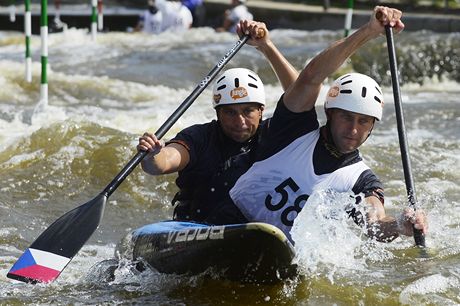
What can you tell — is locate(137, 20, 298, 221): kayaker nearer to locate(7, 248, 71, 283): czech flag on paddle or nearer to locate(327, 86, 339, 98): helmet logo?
locate(327, 86, 339, 98): helmet logo

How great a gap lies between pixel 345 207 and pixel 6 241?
2.66m

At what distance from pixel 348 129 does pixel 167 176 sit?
376 centimetres

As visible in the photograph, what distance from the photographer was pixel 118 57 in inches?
632

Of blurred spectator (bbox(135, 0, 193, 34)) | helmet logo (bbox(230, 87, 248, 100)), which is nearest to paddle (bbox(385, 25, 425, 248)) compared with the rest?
helmet logo (bbox(230, 87, 248, 100))

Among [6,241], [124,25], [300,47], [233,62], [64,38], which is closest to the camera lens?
[6,241]

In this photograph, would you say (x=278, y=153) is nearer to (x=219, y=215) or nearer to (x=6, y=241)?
(x=219, y=215)

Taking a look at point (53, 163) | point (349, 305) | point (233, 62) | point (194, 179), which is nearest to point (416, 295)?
point (349, 305)

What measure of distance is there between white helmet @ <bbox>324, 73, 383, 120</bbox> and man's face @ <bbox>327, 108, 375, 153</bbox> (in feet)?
0.10

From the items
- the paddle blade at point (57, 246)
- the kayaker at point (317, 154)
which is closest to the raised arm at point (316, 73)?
the kayaker at point (317, 154)

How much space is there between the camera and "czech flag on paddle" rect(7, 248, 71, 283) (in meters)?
5.06

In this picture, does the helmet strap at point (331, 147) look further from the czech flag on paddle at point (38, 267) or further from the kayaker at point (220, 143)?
the czech flag on paddle at point (38, 267)

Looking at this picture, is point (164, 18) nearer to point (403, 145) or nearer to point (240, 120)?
point (240, 120)

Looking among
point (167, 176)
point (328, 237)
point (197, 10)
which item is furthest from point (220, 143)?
point (197, 10)

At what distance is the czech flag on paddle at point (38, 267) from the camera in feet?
16.6
